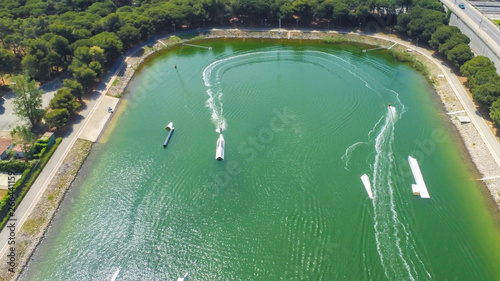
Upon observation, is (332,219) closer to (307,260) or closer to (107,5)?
(307,260)

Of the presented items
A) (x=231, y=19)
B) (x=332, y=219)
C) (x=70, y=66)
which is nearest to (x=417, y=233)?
(x=332, y=219)

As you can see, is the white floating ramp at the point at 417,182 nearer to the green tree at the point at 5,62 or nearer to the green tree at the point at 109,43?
the green tree at the point at 109,43

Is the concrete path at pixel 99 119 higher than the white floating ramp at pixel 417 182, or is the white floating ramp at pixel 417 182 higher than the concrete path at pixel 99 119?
the concrete path at pixel 99 119

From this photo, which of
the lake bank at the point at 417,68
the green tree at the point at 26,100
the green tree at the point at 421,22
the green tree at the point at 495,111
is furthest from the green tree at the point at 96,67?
the green tree at the point at 421,22

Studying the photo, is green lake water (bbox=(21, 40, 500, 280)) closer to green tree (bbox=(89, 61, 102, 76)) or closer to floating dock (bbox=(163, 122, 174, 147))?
floating dock (bbox=(163, 122, 174, 147))

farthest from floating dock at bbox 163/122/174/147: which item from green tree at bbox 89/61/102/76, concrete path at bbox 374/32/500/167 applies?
concrete path at bbox 374/32/500/167

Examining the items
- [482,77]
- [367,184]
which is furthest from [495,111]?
[367,184]
